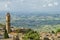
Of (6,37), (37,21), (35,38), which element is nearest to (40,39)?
(35,38)

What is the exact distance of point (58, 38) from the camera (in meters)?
9.95

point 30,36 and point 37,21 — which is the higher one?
point 30,36

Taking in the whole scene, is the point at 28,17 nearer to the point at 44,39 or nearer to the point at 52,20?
the point at 52,20

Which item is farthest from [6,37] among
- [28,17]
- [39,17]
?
[39,17]

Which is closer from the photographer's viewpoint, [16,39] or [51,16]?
[16,39]

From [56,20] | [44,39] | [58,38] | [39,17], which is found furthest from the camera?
[39,17]

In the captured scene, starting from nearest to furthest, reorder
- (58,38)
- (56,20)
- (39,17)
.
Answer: (58,38) < (56,20) < (39,17)

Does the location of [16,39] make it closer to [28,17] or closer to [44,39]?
[44,39]

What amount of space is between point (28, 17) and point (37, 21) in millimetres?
922

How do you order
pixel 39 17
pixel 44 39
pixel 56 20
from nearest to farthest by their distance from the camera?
pixel 44 39 < pixel 56 20 < pixel 39 17

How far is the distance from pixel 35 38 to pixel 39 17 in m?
14.0

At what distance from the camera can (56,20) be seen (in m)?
21.3

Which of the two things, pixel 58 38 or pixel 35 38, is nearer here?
pixel 35 38

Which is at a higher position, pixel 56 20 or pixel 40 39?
pixel 40 39
